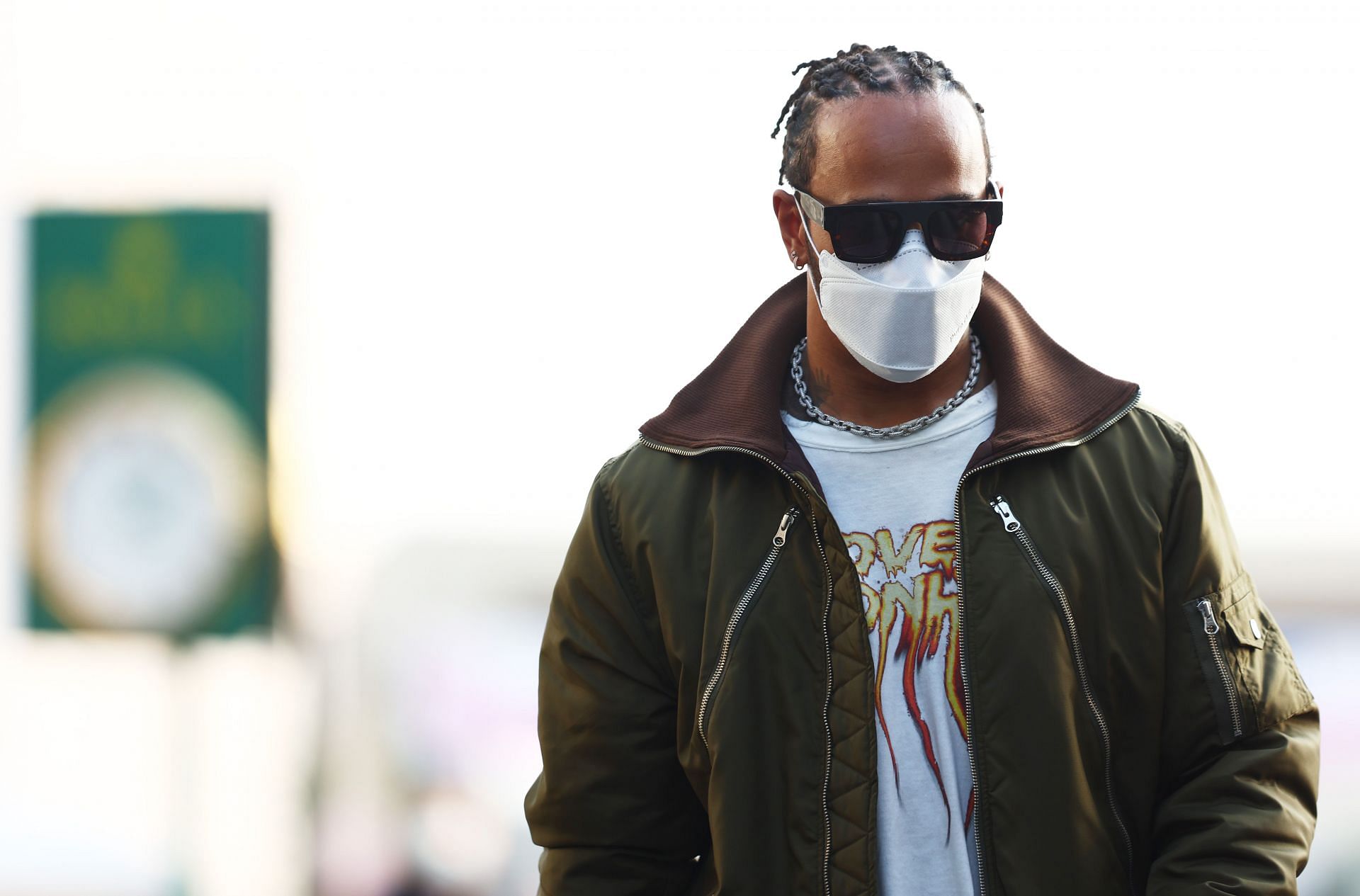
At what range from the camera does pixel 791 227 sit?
193 centimetres

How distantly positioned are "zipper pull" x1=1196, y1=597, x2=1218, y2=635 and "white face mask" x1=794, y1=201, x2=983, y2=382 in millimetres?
452

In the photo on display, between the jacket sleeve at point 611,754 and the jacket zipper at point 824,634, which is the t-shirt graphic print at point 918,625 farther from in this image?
the jacket sleeve at point 611,754

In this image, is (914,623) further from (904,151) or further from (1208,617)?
(904,151)

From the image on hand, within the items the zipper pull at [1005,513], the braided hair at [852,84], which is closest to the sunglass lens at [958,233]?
the braided hair at [852,84]

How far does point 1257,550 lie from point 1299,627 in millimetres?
195

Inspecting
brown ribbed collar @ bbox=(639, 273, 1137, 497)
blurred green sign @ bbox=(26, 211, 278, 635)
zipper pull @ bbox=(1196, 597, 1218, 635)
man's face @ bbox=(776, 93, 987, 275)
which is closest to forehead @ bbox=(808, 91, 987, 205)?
man's face @ bbox=(776, 93, 987, 275)

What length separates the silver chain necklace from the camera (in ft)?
5.84

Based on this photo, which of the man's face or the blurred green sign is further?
the blurred green sign

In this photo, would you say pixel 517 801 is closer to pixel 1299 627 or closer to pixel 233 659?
pixel 233 659

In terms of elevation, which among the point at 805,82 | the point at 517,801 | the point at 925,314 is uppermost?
the point at 805,82

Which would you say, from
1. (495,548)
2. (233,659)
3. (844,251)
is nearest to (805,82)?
(844,251)

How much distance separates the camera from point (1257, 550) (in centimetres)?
295

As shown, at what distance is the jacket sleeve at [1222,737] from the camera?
1.53 m

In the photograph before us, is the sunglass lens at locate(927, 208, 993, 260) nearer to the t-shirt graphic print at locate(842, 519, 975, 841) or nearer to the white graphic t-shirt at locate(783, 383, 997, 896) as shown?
the white graphic t-shirt at locate(783, 383, 997, 896)
